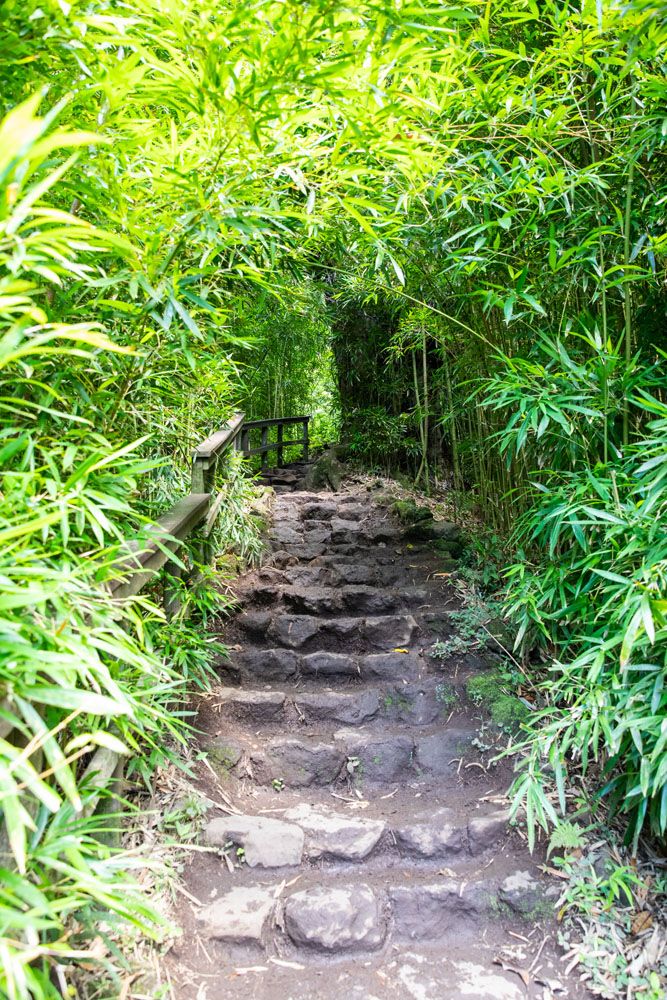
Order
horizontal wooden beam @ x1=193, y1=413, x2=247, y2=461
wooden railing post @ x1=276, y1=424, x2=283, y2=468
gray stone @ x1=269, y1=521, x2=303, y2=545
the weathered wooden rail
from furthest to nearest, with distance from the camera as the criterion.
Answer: wooden railing post @ x1=276, y1=424, x2=283, y2=468
gray stone @ x1=269, y1=521, x2=303, y2=545
horizontal wooden beam @ x1=193, y1=413, x2=247, y2=461
the weathered wooden rail

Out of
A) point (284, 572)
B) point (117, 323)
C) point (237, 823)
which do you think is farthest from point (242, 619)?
point (117, 323)

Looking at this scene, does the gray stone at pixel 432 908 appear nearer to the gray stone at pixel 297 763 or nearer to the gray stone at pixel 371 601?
the gray stone at pixel 297 763

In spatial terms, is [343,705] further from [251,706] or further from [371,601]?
[371,601]

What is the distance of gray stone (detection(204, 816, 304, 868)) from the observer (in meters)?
1.85

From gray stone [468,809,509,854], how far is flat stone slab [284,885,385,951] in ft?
1.16

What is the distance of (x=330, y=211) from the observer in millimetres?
1767

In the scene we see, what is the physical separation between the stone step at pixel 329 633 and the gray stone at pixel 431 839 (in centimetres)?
94

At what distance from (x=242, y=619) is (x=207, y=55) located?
88.9 inches

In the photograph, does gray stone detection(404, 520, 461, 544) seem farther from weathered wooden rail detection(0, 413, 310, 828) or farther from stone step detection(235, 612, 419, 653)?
weathered wooden rail detection(0, 413, 310, 828)

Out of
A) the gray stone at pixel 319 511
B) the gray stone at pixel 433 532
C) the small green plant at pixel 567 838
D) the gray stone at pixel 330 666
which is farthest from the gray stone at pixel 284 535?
the small green plant at pixel 567 838

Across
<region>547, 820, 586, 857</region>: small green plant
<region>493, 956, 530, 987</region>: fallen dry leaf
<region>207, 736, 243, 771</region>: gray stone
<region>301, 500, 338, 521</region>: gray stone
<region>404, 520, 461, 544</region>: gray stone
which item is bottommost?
<region>493, 956, 530, 987</region>: fallen dry leaf

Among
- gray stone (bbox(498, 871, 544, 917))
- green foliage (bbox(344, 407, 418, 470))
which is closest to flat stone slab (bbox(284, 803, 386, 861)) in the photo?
gray stone (bbox(498, 871, 544, 917))

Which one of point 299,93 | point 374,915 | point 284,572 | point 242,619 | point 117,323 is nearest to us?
point 299,93

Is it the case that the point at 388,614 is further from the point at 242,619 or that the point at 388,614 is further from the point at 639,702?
the point at 639,702
